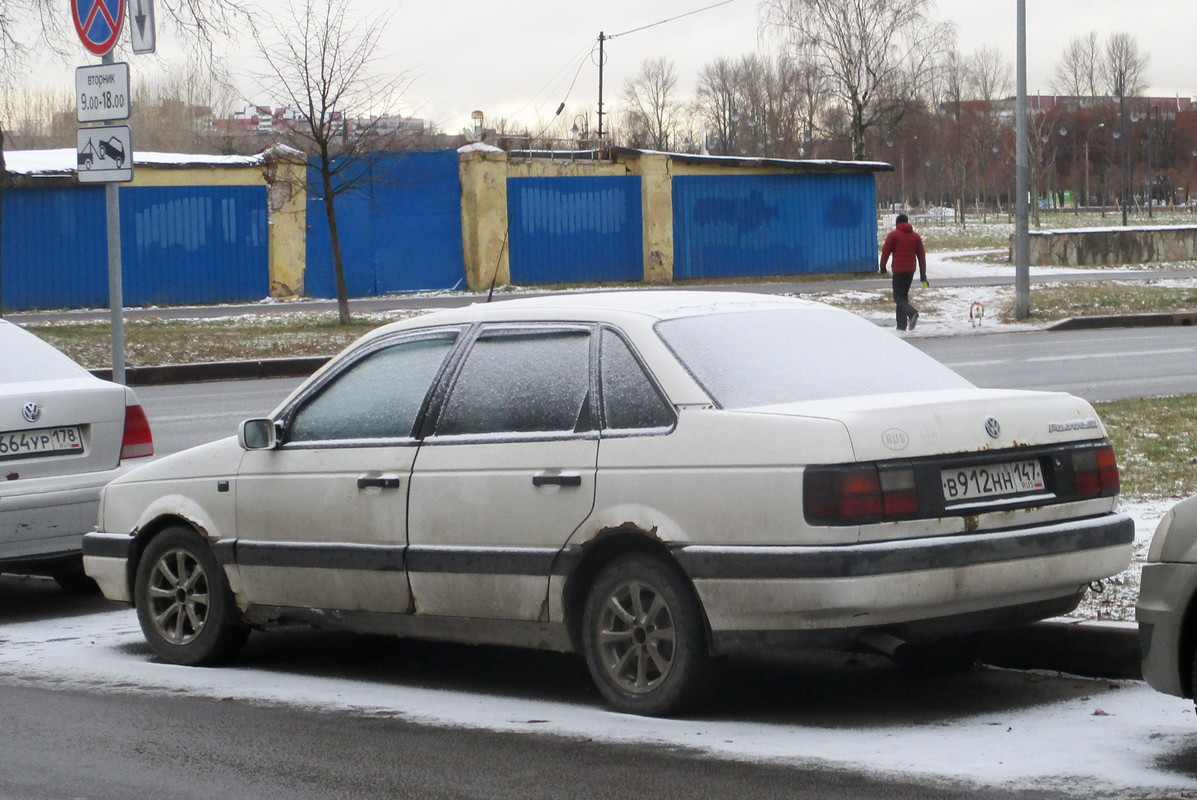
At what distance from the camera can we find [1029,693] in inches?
221

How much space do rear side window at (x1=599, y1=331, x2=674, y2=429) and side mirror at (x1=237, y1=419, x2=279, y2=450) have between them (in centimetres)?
147

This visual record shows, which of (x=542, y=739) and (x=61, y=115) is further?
(x=61, y=115)

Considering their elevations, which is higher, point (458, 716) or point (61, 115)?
point (61, 115)

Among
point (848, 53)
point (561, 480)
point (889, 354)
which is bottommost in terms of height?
point (561, 480)

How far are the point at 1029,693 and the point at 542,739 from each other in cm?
171

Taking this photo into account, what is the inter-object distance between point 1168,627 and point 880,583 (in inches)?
32.5

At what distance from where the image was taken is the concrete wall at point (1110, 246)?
39.1 m

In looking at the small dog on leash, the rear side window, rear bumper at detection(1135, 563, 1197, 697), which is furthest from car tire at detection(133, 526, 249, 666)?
the small dog on leash

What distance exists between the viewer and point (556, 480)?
5.51 meters

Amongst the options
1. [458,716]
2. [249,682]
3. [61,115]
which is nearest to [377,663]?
[249,682]

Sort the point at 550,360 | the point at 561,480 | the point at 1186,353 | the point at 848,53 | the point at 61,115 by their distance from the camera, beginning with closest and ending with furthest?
1. the point at 561,480
2. the point at 550,360
3. the point at 1186,353
4. the point at 848,53
5. the point at 61,115

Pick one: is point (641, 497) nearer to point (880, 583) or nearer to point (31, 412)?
point (880, 583)

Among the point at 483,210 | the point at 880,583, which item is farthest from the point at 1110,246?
the point at 880,583

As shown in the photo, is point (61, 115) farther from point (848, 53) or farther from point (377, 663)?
point (377, 663)
